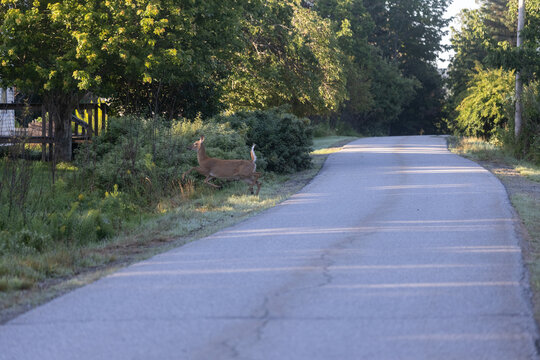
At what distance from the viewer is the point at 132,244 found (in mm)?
10961

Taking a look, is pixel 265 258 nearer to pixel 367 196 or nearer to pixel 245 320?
pixel 245 320

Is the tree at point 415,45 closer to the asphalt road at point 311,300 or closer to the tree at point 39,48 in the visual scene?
the tree at point 39,48

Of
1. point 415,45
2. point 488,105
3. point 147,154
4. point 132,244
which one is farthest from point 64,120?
point 415,45

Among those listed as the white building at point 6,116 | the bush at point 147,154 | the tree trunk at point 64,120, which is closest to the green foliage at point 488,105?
the bush at point 147,154

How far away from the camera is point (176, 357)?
206 inches

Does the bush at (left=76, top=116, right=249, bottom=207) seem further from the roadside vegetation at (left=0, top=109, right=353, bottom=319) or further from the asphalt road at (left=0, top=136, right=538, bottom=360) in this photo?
the asphalt road at (left=0, top=136, right=538, bottom=360)

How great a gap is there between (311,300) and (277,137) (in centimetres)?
1665

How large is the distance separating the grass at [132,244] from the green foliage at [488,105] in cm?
2090

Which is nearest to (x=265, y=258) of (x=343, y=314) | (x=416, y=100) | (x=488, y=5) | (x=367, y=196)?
(x=343, y=314)

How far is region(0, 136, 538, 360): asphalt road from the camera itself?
215 inches

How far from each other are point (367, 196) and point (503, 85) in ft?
76.7

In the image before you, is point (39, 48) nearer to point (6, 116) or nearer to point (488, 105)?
point (6, 116)

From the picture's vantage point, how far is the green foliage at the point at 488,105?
36.4m

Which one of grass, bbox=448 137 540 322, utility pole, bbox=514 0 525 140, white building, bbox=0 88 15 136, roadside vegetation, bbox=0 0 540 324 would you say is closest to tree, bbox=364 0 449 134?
roadside vegetation, bbox=0 0 540 324
